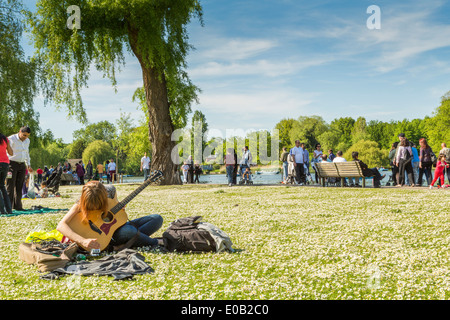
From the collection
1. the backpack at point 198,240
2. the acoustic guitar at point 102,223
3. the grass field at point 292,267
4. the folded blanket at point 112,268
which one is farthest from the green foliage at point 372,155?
the folded blanket at point 112,268

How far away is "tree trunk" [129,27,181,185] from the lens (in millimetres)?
26859

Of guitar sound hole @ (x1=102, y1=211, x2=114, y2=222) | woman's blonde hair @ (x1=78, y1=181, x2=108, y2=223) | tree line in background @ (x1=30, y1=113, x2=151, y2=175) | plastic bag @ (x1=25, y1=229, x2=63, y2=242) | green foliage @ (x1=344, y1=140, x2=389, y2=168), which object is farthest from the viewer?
green foliage @ (x1=344, y1=140, x2=389, y2=168)

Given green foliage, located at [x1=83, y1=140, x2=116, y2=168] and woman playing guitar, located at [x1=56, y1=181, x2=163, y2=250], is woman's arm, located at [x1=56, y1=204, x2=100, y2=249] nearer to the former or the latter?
woman playing guitar, located at [x1=56, y1=181, x2=163, y2=250]

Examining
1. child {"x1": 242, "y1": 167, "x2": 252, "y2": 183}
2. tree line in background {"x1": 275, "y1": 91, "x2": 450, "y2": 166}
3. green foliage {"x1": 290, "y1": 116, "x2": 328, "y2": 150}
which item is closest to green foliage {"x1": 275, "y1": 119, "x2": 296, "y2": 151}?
tree line in background {"x1": 275, "y1": 91, "x2": 450, "y2": 166}

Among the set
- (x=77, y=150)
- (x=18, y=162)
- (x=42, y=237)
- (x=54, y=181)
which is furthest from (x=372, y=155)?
(x=42, y=237)

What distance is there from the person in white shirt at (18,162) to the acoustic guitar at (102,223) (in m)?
7.43

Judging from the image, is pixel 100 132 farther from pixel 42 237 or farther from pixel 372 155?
pixel 42 237

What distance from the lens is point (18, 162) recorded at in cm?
1265

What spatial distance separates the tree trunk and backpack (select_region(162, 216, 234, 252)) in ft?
66.8

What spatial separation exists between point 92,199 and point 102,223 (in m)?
0.54

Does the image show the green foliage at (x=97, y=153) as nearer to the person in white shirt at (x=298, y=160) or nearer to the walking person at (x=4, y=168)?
the person in white shirt at (x=298, y=160)

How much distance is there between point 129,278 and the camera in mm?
4992

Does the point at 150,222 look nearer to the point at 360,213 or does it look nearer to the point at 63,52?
the point at 360,213

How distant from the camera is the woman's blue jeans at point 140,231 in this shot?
6418 millimetres
